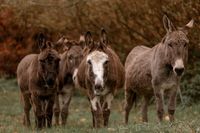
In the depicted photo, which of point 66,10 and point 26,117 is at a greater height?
point 66,10

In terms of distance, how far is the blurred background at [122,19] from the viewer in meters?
23.6

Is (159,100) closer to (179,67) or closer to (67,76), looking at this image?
(179,67)

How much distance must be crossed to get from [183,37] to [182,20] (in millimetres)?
9442

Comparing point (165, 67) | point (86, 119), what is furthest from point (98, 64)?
point (86, 119)

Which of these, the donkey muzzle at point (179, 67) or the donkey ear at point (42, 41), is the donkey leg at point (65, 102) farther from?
the donkey muzzle at point (179, 67)

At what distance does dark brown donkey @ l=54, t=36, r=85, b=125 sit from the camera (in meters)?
17.8

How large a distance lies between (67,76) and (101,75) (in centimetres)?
397

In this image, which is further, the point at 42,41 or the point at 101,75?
the point at 42,41

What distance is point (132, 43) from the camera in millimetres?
26797

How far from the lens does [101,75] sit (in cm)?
1412

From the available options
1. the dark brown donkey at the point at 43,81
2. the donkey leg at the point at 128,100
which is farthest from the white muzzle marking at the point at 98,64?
A: the donkey leg at the point at 128,100

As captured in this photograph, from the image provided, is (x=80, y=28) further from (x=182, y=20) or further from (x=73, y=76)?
(x=73, y=76)

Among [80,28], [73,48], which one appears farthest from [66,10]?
[73,48]

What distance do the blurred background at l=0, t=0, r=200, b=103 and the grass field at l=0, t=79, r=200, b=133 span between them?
6.87 feet
